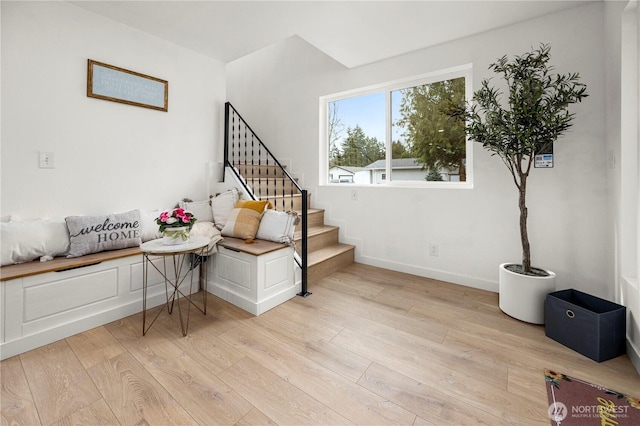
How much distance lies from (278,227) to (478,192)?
1996 millimetres

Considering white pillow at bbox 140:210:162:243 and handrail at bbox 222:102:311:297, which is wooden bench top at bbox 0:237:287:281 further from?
handrail at bbox 222:102:311:297

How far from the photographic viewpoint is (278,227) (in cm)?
267

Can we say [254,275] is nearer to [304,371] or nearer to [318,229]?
[304,371]

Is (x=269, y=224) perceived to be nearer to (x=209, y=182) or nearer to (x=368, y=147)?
(x=209, y=182)

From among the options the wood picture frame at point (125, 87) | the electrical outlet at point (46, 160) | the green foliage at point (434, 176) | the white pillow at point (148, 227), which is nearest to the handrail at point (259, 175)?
the wood picture frame at point (125, 87)

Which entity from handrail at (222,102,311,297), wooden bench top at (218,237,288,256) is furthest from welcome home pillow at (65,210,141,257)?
handrail at (222,102,311,297)

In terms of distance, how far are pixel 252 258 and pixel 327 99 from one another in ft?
8.59

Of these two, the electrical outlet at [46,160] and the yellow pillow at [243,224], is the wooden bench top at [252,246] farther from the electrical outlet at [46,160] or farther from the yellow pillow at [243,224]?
the electrical outlet at [46,160]

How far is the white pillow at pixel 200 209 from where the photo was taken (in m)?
3.03

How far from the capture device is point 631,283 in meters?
1.77

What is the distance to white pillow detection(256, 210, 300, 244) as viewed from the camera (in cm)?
264

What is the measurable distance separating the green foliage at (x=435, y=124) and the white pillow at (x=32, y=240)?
11.1ft

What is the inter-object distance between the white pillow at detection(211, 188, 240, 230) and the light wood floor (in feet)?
3.26

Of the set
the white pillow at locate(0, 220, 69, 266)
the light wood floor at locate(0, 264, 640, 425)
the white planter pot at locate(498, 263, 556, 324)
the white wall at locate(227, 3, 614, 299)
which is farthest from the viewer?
the white wall at locate(227, 3, 614, 299)
